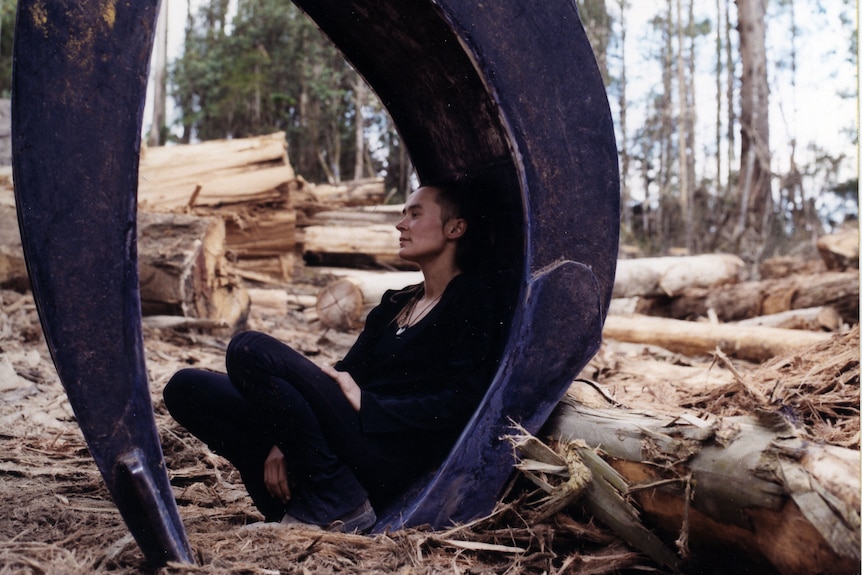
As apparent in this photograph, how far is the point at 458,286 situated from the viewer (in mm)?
2469

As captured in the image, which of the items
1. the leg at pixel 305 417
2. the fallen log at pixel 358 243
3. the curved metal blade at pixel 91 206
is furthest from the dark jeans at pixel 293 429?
the fallen log at pixel 358 243

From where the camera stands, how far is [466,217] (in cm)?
258

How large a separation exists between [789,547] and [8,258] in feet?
18.3

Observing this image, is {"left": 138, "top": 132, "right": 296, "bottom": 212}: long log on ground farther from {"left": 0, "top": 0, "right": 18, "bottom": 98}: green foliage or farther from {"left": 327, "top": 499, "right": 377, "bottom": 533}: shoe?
{"left": 0, "top": 0, "right": 18, "bottom": 98}: green foliage

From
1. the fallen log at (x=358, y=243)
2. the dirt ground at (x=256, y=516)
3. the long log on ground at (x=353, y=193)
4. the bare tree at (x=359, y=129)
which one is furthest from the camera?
the bare tree at (x=359, y=129)

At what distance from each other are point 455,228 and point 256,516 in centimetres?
111

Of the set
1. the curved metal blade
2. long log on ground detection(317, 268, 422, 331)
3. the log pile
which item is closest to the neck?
the curved metal blade

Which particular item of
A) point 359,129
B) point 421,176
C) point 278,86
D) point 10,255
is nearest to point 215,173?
point 10,255

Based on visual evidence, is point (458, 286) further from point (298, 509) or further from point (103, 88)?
point (103, 88)

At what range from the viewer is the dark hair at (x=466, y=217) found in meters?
2.57

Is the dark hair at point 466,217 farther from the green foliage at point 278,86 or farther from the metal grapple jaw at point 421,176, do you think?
the green foliage at point 278,86

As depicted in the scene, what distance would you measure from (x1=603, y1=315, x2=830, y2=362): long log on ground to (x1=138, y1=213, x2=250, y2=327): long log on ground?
3.30 m

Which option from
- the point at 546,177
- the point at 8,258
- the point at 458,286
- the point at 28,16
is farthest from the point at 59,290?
the point at 8,258

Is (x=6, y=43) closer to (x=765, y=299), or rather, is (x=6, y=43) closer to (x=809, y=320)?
(x=765, y=299)
